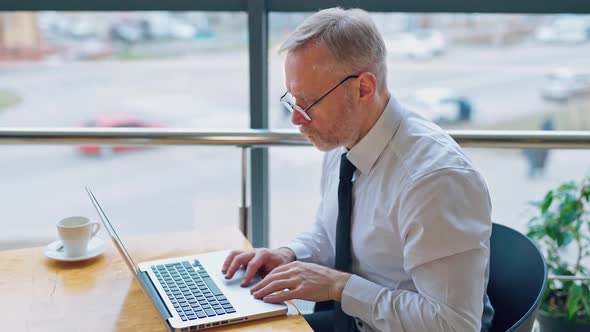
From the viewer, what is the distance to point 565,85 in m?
5.57

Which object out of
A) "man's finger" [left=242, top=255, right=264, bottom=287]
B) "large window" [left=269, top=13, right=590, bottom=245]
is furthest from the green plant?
"large window" [left=269, top=13, right=590, bottom=245]

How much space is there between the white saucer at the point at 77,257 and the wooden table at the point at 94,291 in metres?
0.01

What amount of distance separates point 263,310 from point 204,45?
351 centimetres

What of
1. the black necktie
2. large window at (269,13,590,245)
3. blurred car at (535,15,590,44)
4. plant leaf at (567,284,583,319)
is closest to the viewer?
the black necktie

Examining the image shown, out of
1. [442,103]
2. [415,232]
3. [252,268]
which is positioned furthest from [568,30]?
[252,268]

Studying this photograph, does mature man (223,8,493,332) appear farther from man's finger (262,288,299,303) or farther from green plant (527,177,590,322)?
green plant (527,177,590,322)

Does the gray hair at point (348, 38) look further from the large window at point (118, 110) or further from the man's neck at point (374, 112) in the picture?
the large window at point (118, 110)

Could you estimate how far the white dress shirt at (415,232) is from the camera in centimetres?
138

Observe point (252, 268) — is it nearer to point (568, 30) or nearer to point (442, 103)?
point (568, 30)

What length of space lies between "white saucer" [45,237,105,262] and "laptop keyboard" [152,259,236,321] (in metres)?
0.18

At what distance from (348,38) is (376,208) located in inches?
15.3

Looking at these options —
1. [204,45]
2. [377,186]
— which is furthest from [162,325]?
[204,45]

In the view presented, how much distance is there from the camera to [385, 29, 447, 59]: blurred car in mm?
3520

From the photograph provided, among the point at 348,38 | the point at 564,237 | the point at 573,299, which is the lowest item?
the point at 573,299
